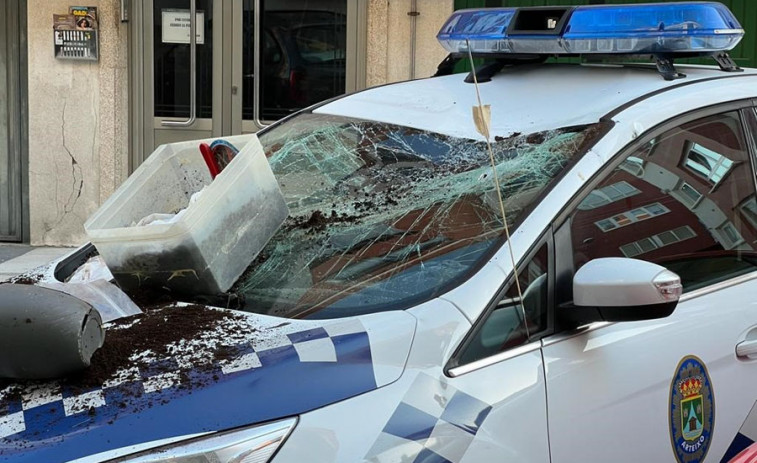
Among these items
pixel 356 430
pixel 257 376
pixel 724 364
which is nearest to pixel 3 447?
pixel 257 376

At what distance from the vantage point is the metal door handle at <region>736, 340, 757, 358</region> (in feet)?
8.89

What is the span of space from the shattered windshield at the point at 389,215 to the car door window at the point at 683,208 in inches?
6.8

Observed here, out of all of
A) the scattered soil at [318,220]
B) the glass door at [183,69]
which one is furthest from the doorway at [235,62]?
the scattered soil at [318,220]

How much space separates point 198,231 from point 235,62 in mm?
6383

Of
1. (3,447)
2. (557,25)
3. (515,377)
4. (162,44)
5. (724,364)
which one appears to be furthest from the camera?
(162,44)

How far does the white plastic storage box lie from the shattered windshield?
0.22 feet


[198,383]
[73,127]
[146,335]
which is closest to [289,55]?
[73,127]

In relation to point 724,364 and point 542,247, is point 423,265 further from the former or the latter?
point 724,364

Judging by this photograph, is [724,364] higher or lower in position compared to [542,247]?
lower

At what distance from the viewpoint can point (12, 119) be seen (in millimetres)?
8938

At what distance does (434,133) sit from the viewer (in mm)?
3039

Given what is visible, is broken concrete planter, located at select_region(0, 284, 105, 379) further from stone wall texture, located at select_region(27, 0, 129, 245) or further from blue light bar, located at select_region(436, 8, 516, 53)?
stone wall texture, located at select_region(27, 0, 129, 245)

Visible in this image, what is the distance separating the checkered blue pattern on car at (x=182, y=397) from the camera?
1915mm

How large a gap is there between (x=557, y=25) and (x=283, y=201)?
1.06 metres
